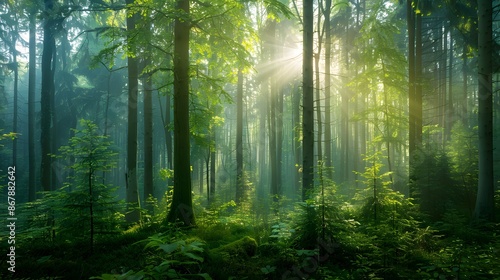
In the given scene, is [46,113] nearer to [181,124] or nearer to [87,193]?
[181,124]

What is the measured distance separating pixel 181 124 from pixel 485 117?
833 cm

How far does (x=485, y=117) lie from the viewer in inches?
300

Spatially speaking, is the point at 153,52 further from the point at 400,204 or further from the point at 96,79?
the point at 96,79

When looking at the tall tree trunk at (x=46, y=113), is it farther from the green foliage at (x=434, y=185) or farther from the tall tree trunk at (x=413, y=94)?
the tall tree trunk at (x=413, y=94)

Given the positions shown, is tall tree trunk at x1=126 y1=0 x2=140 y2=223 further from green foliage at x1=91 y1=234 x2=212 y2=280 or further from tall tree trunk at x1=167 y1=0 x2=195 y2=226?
green foliage at x1=91 y1=234 x2=212 y2=280

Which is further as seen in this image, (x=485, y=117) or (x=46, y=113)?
(x=46, y=113)

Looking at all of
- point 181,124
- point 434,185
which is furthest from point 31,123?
point 434,185

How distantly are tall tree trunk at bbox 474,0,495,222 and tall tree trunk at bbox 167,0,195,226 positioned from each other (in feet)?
25.7

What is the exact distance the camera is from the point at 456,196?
29.2 ft

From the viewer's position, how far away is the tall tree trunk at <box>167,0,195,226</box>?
23.8 ft

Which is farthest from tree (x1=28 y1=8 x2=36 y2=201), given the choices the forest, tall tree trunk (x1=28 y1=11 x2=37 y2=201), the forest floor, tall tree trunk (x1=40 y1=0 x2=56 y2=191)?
the forest floor

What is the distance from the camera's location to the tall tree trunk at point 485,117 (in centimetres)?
747

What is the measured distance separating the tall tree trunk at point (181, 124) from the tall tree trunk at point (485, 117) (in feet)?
25.7

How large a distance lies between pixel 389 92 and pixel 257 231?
9870 mm
